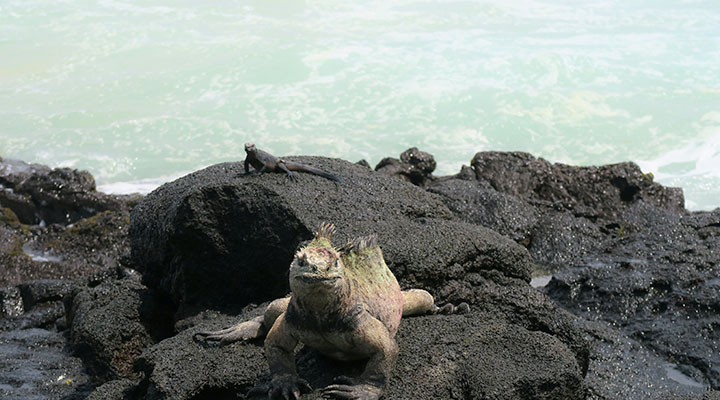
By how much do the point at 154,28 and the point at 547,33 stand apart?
12043 millimetres

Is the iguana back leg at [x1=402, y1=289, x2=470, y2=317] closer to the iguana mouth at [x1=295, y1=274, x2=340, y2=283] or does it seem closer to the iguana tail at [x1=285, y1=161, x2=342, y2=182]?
the iguana mouth at [x1=295, y1=274, x2=340, y2=283]

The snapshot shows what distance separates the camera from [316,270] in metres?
3.03

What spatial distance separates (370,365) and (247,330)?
2.61 feet

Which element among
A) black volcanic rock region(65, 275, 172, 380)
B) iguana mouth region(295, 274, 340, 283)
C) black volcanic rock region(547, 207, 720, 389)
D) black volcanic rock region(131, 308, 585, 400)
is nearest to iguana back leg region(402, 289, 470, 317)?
black volcanic rock region(131, 308, 585, 400)

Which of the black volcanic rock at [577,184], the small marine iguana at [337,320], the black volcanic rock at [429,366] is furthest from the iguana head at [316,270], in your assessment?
the black volcanic rock at [577,184]

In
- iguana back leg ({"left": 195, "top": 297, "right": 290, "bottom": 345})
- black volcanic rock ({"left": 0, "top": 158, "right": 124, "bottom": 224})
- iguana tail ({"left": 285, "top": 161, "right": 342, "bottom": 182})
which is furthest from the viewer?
black volcanic rock ({"left": 0, "top": 158, "right": 124, "bottom": 224})

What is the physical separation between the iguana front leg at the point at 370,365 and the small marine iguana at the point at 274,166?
6.55ft

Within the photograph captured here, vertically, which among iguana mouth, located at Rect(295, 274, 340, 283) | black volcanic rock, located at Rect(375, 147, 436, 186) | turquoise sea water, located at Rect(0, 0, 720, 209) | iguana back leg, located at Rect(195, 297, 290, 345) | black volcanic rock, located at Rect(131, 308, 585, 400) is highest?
iguana mouth, located at Rect(295, 274, 340, 283)

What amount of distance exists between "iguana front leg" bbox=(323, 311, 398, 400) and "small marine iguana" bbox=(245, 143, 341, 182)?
6.55ft

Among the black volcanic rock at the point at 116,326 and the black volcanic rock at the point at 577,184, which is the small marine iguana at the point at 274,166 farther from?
the black volcanic rock at the point at 577,184

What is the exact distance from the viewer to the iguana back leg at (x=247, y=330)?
3.81 meters

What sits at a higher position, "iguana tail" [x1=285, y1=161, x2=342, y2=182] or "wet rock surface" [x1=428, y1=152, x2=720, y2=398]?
"iguana tail" [x1=285, y1=161, x2=342, y2=182]

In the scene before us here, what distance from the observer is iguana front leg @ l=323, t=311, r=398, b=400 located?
3266 mm

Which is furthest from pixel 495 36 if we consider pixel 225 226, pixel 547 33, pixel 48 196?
pixel 225 226
